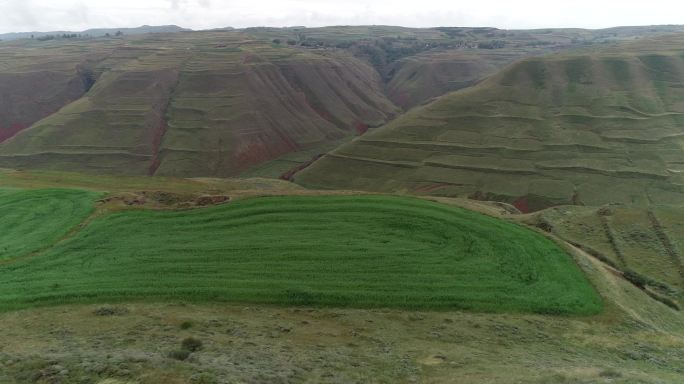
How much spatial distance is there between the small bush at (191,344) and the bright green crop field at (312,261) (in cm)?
584

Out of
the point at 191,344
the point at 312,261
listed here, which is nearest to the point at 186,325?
the point at 191,344

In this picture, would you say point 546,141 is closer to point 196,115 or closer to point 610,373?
point 610,373

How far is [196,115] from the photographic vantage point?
394 ft

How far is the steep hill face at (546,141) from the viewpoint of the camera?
74.1m

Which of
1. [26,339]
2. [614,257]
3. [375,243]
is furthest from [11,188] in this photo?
[614,257]

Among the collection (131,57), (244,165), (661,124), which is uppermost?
(131,57)

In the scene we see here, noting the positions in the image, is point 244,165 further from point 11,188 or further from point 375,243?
point 375,243

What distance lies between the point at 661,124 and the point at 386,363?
93886 mm

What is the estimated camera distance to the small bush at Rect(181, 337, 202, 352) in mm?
19688

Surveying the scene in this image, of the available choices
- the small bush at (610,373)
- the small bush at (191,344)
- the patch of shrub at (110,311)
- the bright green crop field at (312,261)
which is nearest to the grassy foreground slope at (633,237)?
the bright green crop field at (312,261)

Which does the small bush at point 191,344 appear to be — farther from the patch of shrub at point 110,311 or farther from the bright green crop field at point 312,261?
the patch of shrub at point 110,311

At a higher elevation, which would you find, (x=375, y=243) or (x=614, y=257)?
(x=375, y=243)

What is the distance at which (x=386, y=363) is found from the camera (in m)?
19.8

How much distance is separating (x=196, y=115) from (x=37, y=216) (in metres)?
85.1
